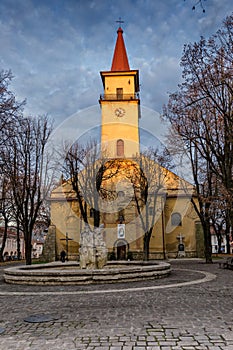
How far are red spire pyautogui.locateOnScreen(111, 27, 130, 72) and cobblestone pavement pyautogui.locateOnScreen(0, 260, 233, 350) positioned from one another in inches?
1334

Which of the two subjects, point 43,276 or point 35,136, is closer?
point 43,276

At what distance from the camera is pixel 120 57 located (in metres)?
42.6

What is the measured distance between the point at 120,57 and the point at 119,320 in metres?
39.1

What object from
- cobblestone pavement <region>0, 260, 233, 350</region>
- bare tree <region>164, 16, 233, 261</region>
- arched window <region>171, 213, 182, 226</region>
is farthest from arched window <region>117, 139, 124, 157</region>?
cobblestone pavement <region>0, 260, 233, 350</region>

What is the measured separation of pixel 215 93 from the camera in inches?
615

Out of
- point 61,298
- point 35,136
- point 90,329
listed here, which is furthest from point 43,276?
point 35,136

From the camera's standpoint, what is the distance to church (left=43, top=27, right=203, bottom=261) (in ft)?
128

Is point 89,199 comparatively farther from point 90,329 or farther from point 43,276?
point 90,329

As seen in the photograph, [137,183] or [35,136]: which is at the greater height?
[35,136]

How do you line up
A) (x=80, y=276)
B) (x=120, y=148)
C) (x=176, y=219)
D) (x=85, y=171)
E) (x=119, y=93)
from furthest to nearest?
(x=176, y=219), (x=119, y=93), (x=120, y=148), (x=85, y=171), (x=80, y=276)

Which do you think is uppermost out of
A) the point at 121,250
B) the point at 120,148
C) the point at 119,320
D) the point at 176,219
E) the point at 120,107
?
the point at 120,107

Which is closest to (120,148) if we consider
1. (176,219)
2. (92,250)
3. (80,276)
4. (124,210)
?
(124,210)

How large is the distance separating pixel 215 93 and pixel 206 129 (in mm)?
2172

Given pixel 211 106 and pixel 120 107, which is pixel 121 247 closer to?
pixel 120 107
